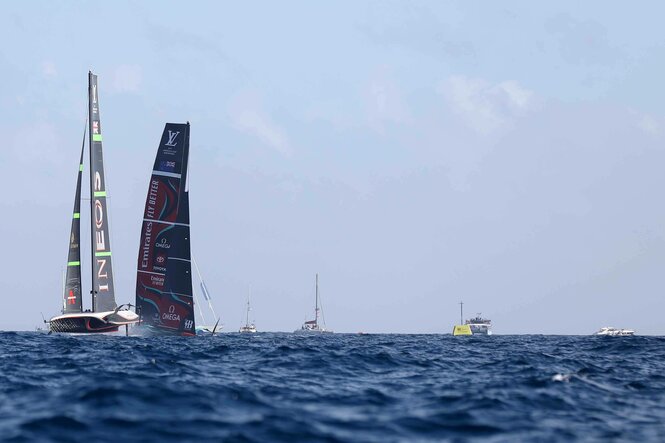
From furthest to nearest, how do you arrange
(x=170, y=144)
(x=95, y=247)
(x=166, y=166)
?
(x=95, y=247)
(x=170, y=144)
(x=166, y=166)

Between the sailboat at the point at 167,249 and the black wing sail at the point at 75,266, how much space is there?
1257 cm

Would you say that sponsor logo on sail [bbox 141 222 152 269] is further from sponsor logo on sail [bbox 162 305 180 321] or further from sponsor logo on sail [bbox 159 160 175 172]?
sponsor logo on sail [bbox 159 160 175 172]

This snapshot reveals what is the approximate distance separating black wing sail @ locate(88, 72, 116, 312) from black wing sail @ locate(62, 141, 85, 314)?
1.69 metres

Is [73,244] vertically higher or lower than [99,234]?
lower

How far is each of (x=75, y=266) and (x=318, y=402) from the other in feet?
171

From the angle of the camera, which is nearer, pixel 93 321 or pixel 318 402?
pixel 318 402

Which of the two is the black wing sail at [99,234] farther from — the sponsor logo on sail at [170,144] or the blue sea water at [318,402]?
the blue sea water at [318,402]

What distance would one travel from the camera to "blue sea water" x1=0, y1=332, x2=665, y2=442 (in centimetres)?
1288

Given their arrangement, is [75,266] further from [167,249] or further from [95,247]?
[167,249]

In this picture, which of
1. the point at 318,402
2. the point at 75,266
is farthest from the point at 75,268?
the point at 318,402

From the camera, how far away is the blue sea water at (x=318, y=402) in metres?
12.9

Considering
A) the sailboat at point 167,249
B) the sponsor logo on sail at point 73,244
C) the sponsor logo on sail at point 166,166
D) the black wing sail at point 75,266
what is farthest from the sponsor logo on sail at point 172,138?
the sponsor logo on sail at point 73,244

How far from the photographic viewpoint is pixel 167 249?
5241 cm

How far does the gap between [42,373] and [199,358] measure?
7.11 metres
